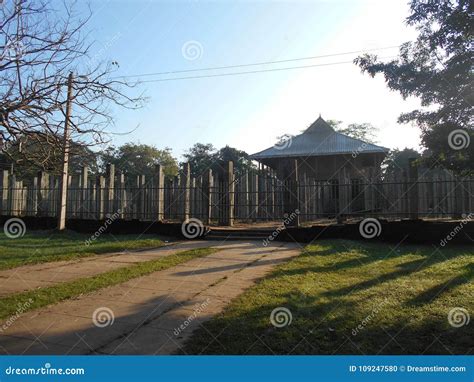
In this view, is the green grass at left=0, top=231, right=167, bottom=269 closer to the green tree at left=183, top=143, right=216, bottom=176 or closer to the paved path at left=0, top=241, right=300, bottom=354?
the paved path at left=0, top=241, right=300, bottom=354

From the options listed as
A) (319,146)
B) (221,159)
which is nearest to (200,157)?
(221,159)

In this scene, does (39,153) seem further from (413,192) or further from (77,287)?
(413,192)

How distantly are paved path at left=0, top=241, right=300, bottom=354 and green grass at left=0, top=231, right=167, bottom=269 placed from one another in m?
3.27

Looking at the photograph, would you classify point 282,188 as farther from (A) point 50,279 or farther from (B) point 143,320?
(B) point 143,320

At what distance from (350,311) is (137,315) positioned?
2590 mm

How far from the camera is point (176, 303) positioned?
4.86 m

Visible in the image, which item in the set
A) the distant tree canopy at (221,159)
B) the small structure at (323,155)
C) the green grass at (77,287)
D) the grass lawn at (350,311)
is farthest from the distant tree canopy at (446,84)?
the distant tree canopy at (221,159)

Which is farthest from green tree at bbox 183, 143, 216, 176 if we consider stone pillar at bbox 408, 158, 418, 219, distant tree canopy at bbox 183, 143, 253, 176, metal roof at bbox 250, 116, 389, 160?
stone pillar at bbox 408, 158, 418, 219

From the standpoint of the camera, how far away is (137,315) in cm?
438

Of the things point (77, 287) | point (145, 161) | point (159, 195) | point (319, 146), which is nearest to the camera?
point (77, 287)

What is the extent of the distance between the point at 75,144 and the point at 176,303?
2.64m

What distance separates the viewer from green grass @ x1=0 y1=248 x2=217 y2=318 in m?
4.80

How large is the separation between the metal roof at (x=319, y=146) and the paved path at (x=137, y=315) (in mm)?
17130

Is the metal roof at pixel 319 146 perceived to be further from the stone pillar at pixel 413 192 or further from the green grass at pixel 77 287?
the green grass at pixel 77 287
